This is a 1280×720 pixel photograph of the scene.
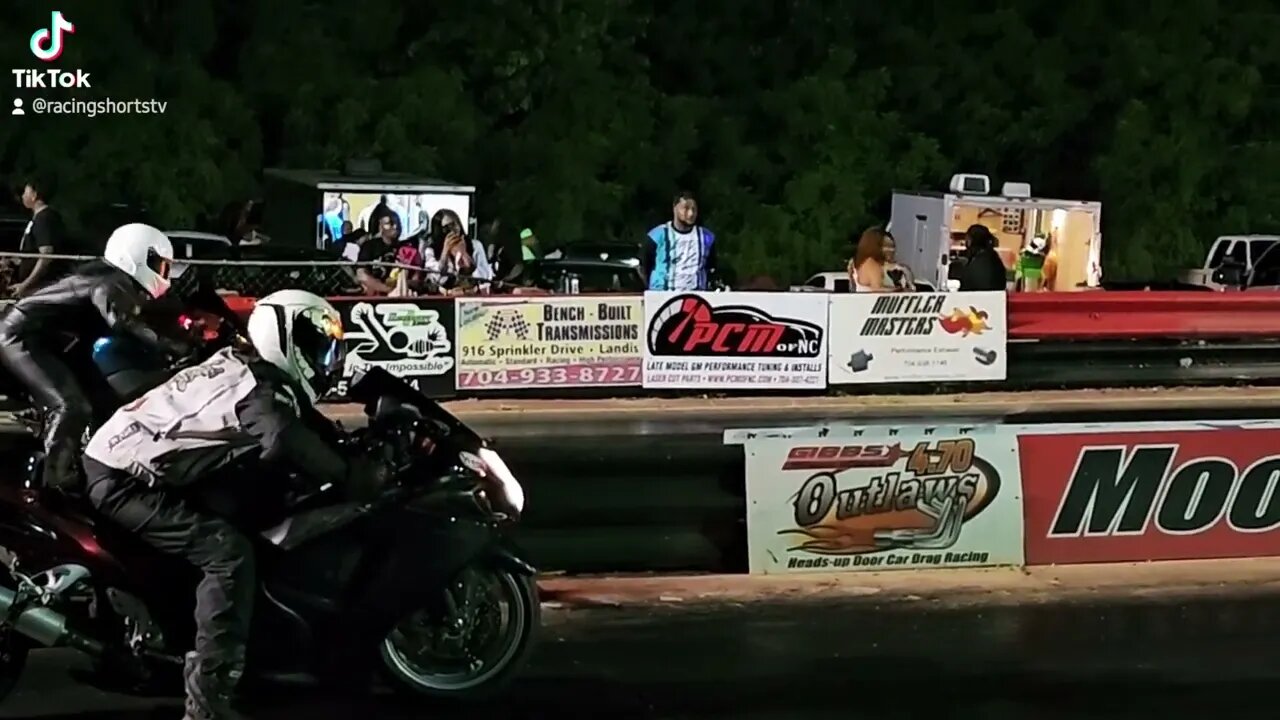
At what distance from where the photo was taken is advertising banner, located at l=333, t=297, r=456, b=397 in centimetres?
1706

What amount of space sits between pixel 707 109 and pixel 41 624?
31223 millimetres

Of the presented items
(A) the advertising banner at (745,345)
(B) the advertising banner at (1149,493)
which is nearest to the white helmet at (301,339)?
(B) the advertising banner at (1149,493)

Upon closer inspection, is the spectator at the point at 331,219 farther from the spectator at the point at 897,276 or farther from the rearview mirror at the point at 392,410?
the rearview mirror at the point at 392,410

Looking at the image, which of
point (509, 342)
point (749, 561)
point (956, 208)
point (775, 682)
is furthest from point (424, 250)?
point (775, 682)

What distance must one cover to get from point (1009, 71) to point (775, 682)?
32814 mm

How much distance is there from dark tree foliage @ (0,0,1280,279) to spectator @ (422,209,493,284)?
11.1m

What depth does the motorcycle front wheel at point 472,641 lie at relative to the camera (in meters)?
6.77

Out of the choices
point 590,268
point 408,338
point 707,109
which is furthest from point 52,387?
point 707,109

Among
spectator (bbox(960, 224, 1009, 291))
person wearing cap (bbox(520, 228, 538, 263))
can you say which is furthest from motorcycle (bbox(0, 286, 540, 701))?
person wearing cap (bbox(520, 228, 538, 263))

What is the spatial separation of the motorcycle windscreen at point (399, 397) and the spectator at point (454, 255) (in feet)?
37.8

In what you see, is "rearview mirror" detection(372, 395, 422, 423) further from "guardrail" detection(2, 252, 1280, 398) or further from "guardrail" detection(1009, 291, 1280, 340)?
"guardrail" detection(1009, 291, 1280, 340)

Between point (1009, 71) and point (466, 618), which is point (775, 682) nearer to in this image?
point (466, 618)

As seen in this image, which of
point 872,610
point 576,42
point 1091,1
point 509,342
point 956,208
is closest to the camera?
point 872,610

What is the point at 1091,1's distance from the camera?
125 feet
